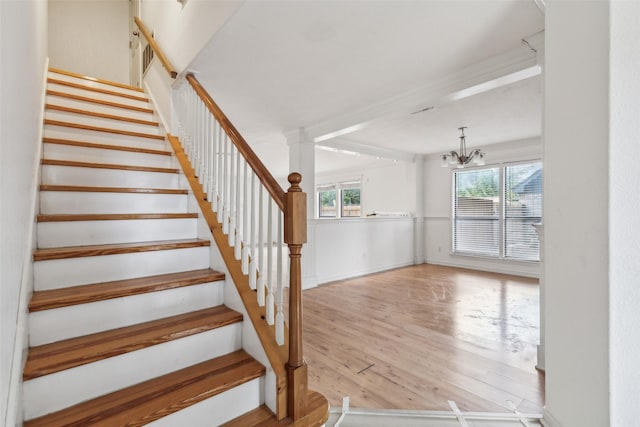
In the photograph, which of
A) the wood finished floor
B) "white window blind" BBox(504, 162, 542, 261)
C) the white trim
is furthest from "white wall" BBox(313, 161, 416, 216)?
the white trim

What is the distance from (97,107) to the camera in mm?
3084

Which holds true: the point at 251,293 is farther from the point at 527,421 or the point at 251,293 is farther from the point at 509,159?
the point at 509,159

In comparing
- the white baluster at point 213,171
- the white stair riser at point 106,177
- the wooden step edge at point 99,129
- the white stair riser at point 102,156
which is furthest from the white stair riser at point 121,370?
the wooden step edge at point 99,129

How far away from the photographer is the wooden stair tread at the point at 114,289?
1.29 meters

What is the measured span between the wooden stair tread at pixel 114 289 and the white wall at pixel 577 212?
1.68 meters

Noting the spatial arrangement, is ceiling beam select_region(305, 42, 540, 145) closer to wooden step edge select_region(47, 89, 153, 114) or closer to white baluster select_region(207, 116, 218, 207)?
white baluster select_region(207, 116, 218, 207)

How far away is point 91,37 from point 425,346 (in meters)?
6.54

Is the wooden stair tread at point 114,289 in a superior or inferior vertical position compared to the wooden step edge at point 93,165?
inferior

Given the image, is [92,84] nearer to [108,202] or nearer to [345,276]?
[108,202]

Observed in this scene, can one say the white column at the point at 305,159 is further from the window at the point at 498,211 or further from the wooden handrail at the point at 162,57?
the window at the point at 498,211

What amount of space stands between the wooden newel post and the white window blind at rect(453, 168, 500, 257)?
17.6ft

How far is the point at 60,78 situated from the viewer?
10.9 ft

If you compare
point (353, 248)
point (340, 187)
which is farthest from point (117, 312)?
point (340, 187)

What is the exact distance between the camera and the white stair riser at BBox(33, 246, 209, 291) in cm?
147
